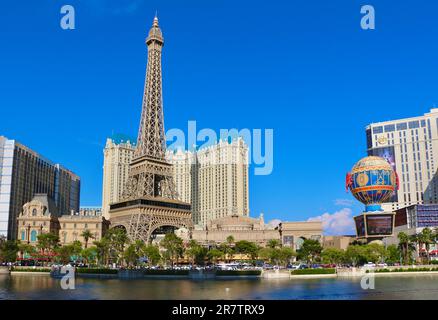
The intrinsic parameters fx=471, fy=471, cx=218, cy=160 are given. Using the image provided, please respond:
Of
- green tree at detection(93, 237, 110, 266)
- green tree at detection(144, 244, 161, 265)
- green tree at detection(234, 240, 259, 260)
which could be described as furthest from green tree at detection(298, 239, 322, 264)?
green tree at detection(93, 237, 110, 266)

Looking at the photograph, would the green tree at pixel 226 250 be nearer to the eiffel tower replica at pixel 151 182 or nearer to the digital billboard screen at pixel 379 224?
the eiffel tower replica at pixel 151 182

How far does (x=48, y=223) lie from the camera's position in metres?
140

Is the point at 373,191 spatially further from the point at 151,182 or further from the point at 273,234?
the point at 151,182

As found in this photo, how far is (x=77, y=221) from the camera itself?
148 metres

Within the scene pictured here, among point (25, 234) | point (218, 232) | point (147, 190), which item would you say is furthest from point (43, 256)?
point (218, 232)

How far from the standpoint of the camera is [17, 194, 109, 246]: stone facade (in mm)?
138125

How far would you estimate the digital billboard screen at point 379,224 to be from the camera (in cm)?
14225

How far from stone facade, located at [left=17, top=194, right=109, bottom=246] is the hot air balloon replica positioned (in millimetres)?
80698

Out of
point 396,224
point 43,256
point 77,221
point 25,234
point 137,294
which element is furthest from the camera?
point 396,224

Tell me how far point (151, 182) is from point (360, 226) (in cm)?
6573

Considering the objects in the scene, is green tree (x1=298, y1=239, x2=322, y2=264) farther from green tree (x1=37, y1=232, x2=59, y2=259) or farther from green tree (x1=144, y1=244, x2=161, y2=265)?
green tree (x1=37, y1=232, x2=59, y2=259)

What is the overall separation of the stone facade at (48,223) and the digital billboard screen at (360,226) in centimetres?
8073
